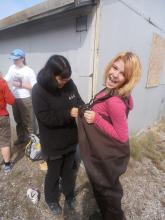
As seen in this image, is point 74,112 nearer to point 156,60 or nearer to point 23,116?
point 23,116

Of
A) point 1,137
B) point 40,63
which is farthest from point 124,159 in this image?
point 40,63

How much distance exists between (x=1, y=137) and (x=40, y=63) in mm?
1674

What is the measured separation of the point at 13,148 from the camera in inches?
155

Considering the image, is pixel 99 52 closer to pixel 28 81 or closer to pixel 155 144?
pixel 28 81

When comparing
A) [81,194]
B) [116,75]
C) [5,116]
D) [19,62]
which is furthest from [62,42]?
[81,194]

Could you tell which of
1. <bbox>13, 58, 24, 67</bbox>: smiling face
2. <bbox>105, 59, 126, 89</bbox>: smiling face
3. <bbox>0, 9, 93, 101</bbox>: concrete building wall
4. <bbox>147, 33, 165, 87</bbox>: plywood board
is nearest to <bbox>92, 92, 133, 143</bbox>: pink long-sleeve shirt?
<bbox>105, 59, 126, 89</bbox>: smiling face

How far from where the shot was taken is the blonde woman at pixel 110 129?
1450 mm

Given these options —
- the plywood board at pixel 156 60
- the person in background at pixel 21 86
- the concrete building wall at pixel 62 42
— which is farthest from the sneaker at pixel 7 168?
the plywood board at pixel 156 60

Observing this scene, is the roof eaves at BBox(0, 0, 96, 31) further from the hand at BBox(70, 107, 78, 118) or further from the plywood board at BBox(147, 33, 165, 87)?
the plywood board at BBox(147, 33, 165, 87)

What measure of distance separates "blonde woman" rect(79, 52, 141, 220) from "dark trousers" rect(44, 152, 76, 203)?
56cm

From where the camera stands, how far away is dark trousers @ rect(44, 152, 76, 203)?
83.1 inches

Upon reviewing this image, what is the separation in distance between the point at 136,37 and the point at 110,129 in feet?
9.33

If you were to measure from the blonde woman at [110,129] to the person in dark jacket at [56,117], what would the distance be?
268 millimetres

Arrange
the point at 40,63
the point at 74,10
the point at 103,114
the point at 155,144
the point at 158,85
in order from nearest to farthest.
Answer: the point at 103,114 < the point at 74,10 < the point at 40,63 < the point at 155,144 < the point at 158,85
